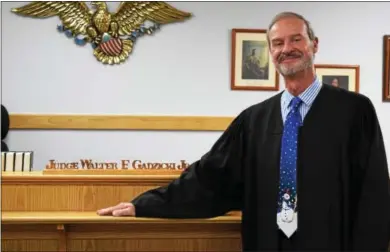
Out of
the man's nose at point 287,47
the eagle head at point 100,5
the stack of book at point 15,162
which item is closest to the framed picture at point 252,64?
the eagle head at point 100,5

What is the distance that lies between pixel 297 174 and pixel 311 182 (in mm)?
63

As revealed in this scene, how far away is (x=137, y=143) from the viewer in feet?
16.1

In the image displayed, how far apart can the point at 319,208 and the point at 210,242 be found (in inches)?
27.3

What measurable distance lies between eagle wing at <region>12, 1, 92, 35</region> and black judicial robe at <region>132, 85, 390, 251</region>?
121 inches

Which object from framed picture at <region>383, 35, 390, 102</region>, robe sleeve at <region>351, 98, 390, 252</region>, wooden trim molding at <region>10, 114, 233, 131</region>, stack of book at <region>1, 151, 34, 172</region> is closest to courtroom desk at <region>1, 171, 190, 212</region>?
stack of book at <region>1, 151, 34, 172</region>

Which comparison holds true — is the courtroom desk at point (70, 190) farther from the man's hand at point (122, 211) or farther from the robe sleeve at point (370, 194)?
the robe sleeve at point (370, 194)

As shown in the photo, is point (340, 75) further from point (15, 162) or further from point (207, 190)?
point (15, 162)

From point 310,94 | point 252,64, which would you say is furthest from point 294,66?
point 252,64

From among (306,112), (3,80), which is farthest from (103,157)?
(306,112)

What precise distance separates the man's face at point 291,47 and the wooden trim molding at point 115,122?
2.93m

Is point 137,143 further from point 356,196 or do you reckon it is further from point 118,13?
point 356,196

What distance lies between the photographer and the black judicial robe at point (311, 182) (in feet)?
6.23

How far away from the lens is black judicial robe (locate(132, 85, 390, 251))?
190 cm

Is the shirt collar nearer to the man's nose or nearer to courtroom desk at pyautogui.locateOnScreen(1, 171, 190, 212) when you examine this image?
the man's nose
